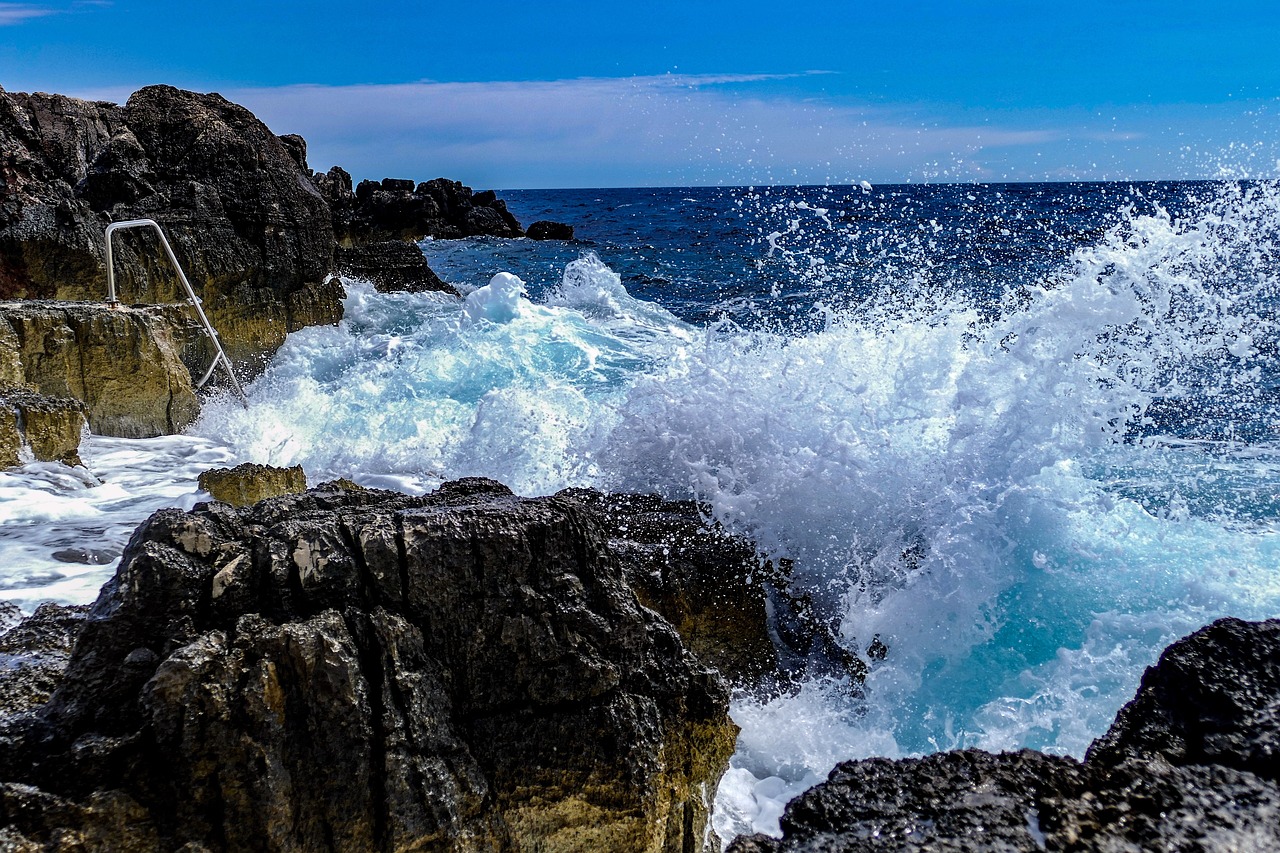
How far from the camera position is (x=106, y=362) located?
6.30m

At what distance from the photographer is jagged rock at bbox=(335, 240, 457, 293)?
16000 mm

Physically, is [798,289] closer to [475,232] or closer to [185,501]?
[185,501]

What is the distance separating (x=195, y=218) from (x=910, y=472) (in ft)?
25.0

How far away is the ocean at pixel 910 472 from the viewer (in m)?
3.86

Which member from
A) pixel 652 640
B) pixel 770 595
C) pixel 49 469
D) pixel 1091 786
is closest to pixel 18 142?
pixel 49 469

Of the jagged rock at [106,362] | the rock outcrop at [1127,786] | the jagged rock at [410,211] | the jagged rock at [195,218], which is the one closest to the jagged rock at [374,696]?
the rock outcrop at [1127,786]

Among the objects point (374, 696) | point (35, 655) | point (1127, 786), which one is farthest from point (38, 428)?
point (1127, 786)

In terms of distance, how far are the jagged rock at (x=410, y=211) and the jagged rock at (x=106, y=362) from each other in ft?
75.6

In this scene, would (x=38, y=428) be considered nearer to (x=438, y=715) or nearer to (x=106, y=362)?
(x=106, y=362)

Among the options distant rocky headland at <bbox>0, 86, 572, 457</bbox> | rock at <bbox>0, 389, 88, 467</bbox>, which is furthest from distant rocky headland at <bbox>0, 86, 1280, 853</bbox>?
distant rocky headland at <bbox>0, 86, 572, 457</bbox>

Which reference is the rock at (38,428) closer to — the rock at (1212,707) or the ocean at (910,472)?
the ocean at (910,472)

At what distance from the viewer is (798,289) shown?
16.8 metres

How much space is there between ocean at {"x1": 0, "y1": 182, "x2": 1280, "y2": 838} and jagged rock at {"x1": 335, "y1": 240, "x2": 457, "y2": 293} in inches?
269

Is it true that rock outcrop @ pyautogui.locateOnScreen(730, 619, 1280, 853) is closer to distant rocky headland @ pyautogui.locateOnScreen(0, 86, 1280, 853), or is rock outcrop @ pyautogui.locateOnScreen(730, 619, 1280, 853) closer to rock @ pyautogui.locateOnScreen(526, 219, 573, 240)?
distant rocky headland @ pyautogui.locateOnScreen(0, 86, 1280, 853)
